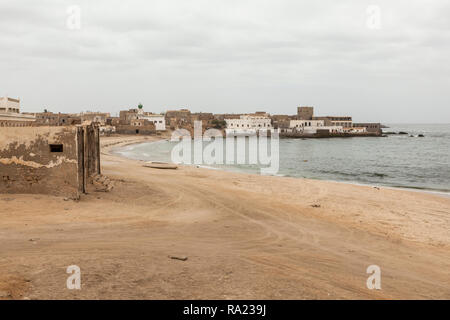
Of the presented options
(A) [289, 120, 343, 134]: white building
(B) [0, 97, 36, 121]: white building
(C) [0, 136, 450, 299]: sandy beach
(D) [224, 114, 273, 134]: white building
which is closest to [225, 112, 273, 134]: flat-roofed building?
(D) [224, 114, 273, 134]: white building

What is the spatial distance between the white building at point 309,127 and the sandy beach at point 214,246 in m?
124

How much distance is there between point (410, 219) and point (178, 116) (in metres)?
141

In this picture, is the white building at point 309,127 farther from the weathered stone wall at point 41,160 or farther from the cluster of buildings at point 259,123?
the weathered stone wall at point 41,160

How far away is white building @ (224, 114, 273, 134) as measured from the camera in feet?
458

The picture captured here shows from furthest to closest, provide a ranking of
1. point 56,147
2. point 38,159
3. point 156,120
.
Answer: point 156,120, point 56,147, point 38,159

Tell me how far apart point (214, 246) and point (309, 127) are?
136 metres

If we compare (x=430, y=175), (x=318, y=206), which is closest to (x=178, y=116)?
(x=430, y=175)

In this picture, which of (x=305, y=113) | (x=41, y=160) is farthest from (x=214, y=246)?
(x=305, y=113)

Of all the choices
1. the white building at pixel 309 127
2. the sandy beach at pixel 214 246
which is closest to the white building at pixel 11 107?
the sandy beach at pixel 214 246

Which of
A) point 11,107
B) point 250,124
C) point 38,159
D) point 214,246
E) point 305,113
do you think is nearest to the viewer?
point 214,246

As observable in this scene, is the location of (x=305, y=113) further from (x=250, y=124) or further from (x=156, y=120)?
(x=156, y=120)

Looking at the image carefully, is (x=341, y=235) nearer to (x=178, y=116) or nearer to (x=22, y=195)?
(x=22, y=195)

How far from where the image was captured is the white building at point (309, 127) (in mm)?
139725

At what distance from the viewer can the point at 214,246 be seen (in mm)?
9875
